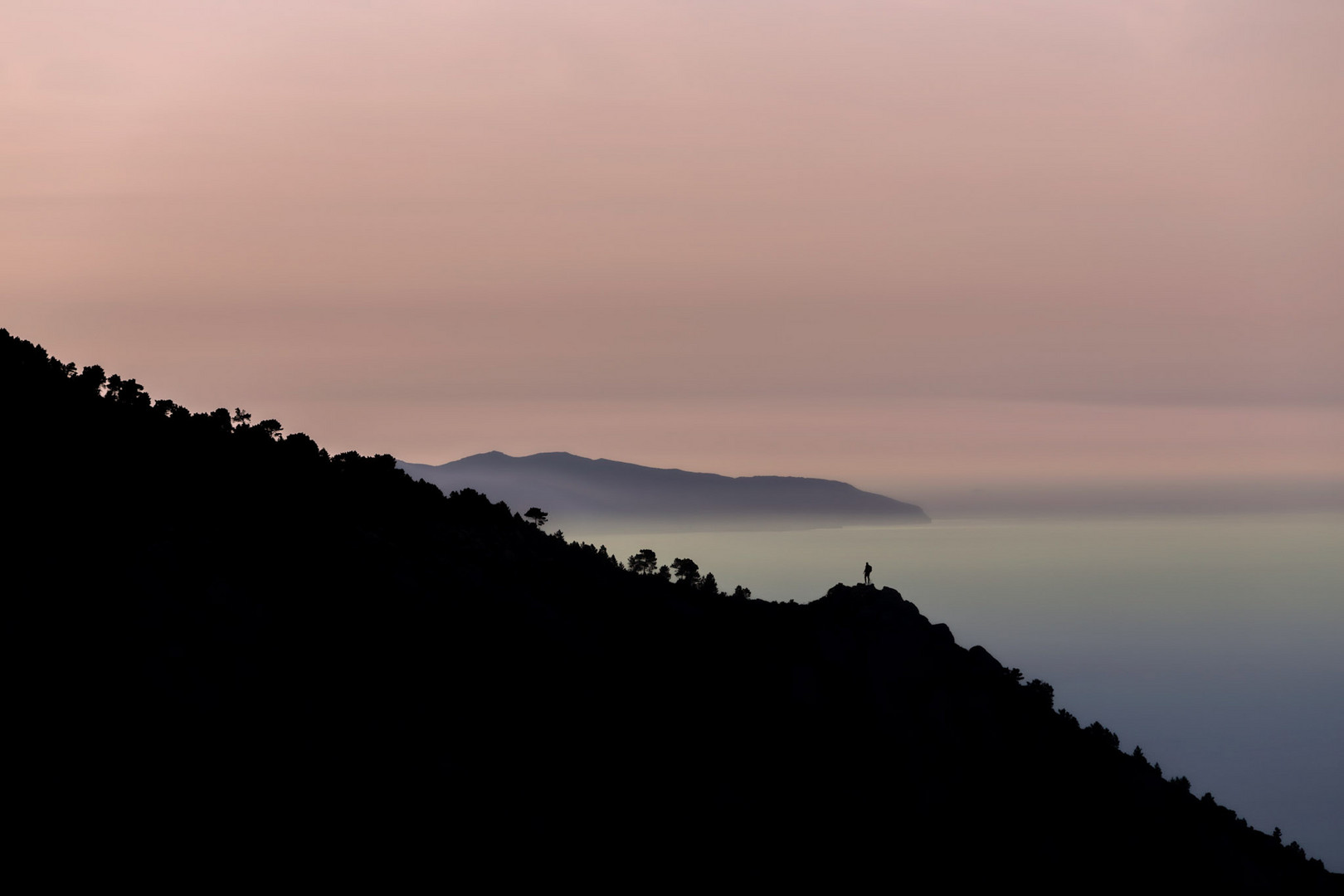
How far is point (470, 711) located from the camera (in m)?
82.6

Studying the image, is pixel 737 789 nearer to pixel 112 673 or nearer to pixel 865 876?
pixel 865 876

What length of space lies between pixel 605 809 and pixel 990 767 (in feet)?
98.4

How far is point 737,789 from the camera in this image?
86062 mm

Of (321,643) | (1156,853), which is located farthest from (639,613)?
(1156,853)

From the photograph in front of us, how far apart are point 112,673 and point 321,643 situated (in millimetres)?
13083

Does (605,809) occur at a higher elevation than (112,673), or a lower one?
lower

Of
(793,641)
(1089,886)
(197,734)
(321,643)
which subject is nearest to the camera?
(197,734)

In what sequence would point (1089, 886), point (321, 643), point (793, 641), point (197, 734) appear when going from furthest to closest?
point (793, 641) → point (1089, 886) → point (321, 643) → point (197, 734)

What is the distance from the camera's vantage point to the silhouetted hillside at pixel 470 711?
72.9 meters

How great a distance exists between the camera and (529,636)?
9062cm

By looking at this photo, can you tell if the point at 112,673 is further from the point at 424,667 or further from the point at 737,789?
the point at 737,789

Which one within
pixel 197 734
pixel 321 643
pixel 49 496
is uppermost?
pixel 49 496

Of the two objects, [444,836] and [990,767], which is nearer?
[444,836]

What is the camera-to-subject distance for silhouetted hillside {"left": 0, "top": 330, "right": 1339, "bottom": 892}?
239 feet
